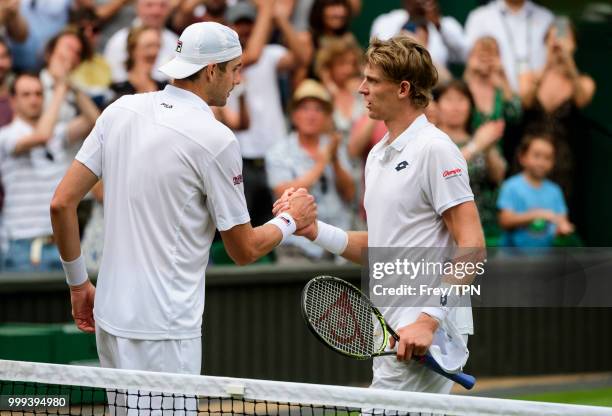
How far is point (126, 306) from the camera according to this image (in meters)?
4.61

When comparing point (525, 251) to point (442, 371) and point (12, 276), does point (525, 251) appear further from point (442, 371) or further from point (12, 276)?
point (442, 371)

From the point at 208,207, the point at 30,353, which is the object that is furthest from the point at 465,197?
the point at 30,353

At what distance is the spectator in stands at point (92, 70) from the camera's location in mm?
9258

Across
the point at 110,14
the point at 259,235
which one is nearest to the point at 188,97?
the point at 259,235

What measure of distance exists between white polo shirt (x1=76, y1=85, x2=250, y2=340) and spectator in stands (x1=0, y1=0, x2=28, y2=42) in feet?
15.5

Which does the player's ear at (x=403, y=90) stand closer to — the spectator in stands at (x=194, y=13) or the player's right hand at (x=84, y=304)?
the player's right hand at (x=84, y=304)

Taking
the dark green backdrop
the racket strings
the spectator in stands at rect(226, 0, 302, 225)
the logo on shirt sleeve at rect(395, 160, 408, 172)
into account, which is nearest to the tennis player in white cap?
the racket strings

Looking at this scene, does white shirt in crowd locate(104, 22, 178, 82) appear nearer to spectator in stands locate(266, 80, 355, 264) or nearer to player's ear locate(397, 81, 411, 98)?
spectator in stands locate(266, 80, 355, 264)

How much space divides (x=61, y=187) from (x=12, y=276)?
4.47 metres

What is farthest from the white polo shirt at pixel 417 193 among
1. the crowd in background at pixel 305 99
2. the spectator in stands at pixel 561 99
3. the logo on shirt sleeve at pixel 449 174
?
the spectator in stands at pixel 561 99

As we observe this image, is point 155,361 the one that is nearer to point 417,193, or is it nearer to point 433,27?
point 417,193

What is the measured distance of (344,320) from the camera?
192 inches

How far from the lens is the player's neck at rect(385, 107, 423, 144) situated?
15.6ft

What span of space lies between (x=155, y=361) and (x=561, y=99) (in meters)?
7.33
